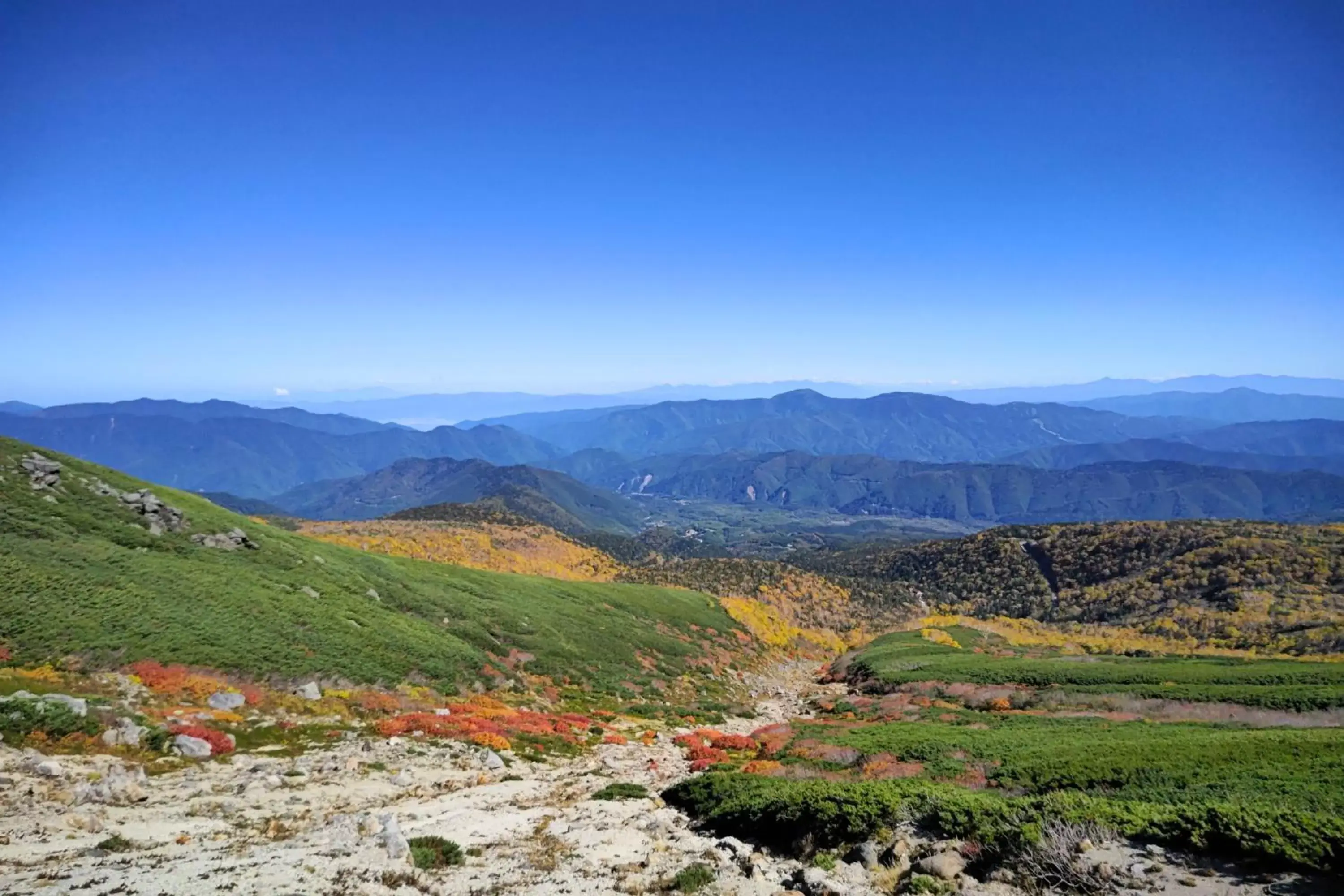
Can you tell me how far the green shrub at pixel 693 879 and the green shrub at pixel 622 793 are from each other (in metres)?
7.07

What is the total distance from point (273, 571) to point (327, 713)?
1711 cm

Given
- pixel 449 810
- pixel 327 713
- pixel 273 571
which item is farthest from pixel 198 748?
pixel 273 571

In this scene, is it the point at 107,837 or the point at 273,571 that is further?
the point at 273,571

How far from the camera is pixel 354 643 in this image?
102 ft

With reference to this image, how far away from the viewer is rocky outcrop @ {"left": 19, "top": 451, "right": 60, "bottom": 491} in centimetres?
3312

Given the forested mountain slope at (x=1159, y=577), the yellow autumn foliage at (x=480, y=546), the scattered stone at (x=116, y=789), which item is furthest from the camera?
the forested mountain slope at (x=1159, y=577)

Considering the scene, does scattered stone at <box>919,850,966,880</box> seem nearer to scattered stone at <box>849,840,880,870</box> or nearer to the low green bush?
the low green bush

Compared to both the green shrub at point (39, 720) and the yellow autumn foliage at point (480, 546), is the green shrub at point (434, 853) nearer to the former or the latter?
the green shrub at point (39, 720)

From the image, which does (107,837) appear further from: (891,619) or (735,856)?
(891,619)

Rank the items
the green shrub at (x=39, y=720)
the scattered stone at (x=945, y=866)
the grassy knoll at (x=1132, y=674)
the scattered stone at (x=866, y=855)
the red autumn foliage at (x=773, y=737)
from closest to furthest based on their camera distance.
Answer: the scattered stone at (x=945, y=866), the scattered stone at (x=866, y=855), the green shrub at (x=39, y=720), the red autumn foliage at (x=773, y=737), the grassy knoll at (x=1132, y=674)

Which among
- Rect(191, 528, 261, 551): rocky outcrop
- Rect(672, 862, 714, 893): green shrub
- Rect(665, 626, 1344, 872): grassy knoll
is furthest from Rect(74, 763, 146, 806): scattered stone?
Rect(191, 528, 261, 551): rocky outcrop

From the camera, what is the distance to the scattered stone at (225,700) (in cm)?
2164

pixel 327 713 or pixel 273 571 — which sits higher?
pixel 273 571

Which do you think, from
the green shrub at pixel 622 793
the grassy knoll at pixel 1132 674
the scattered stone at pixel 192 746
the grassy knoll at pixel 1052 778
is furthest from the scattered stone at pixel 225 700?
the grassy knoll at pixel 1132 674
